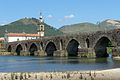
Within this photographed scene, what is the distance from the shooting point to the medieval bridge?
298ft

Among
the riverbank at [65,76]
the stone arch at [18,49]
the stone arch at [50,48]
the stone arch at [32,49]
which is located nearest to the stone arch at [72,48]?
the stone arch at [50,48]

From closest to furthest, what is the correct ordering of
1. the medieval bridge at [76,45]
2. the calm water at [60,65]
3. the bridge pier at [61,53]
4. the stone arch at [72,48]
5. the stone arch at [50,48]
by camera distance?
1. the calm water at [60,65]
2. the medieval bridge at [76,45]
3. the stone arch at [72,48]
4. the bridge pier at [61,53]
5. the stone arch at [50,48]

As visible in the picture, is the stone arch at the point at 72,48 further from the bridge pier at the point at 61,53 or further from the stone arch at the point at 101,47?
the stone arch at the point at 101,47

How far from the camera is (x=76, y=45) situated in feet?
382

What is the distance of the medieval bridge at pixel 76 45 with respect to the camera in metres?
90.8

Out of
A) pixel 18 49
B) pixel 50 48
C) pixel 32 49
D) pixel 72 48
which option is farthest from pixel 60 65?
pixel 18 49

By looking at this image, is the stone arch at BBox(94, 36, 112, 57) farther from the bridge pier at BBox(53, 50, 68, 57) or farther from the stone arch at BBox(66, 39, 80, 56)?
the bridge pier at BBox(53, 50, 68, 57)

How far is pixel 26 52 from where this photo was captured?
501 feet

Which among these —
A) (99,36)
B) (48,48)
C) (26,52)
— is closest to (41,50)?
(48,48)

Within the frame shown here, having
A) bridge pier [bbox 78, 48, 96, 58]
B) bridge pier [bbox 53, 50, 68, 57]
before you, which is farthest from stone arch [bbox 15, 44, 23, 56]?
bridge pier [bbox 78, 48, 96, 58]

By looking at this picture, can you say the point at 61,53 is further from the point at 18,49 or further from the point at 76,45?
the point at 18,49

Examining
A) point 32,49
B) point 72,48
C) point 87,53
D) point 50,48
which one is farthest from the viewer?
point 32,49

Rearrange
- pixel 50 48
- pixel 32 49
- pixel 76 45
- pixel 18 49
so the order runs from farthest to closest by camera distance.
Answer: pixel 18 49, pixel 32 49, pixel 50 48, pixel 76 45

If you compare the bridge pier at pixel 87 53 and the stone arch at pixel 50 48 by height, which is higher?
the stone arch at pixel 50 48
